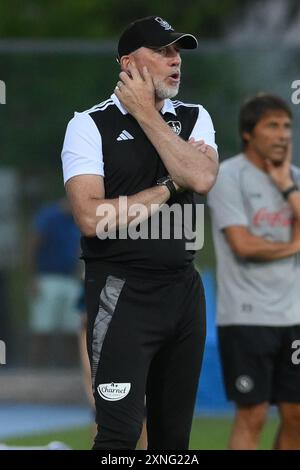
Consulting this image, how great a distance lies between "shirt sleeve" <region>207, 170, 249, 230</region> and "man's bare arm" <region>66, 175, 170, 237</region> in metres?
2.03

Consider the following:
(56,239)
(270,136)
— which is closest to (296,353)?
(270,136)

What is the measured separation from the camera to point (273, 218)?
8047 mm

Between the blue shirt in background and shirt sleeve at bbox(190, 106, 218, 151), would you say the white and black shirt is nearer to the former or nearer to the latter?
shirt sleeve at bbox(190, 106, 218, 151)

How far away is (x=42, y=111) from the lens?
1152 cm

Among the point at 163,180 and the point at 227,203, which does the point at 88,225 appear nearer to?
the point at 163,180

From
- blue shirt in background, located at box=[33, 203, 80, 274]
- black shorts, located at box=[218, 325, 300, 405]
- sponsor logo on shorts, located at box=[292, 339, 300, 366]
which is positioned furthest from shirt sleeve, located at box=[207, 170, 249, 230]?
blue shirt in background, located at box=[33, 203, 80, 274]

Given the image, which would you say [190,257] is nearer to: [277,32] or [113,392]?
[113,392]

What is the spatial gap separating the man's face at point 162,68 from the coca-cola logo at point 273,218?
206 centimetres

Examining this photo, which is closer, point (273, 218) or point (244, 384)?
point (244, 384)

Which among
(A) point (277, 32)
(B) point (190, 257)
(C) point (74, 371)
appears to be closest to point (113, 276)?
(B) point (190, 257)

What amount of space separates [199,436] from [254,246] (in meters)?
2.47

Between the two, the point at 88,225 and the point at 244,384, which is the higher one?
the point at 88,225

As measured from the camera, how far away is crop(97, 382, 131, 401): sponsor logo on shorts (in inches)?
231

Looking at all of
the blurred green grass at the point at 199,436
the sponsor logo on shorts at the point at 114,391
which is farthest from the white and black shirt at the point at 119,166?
the blurred green grass at the point at 199,436
